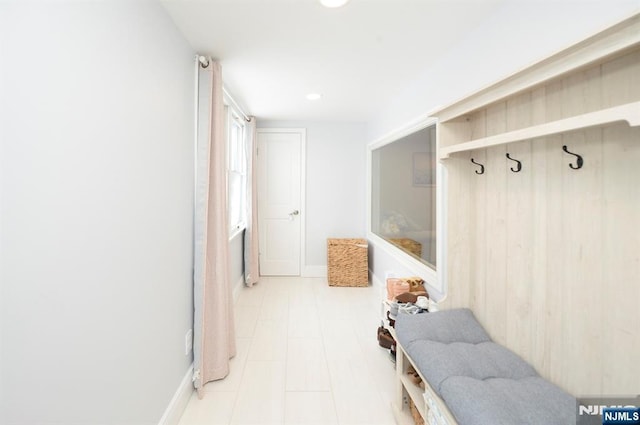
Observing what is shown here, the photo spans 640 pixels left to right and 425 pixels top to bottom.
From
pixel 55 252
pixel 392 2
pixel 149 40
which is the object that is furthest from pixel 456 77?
pixel 55 252

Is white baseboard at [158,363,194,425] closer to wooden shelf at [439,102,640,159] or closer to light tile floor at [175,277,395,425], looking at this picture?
light tile floor at [175,277,395,425]

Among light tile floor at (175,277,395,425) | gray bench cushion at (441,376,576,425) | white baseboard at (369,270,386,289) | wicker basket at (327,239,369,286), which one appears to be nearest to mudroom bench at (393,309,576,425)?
gray bench cushion at (441,376,576,425)

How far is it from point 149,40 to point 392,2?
1.22m

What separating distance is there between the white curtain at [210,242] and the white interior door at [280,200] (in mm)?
2435

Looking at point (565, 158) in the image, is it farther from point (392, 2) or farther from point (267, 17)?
point (267, 17)

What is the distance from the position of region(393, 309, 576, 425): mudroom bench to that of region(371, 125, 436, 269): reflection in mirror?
83 cm

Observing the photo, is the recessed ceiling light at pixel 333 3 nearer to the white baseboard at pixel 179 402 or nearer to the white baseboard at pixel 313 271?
the white baseboard at pixel 179 402

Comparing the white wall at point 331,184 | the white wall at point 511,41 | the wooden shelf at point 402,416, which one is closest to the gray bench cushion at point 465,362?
the wooden shelf at point 402,416

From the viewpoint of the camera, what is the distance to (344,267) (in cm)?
433

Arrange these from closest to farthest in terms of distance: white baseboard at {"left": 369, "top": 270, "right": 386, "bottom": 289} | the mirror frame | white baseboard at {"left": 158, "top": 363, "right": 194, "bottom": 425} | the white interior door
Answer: white baseboard at {"left": 158, "top": 363, "right": 194, "bottom": 425}, the mirror frame, white baseboard at {"left": 369, "top": 270, "right": 386, "bottom": 289}, the white interior door

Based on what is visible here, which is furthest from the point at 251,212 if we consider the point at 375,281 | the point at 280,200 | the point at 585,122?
the point at 585,122

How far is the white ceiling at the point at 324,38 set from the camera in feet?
5.38

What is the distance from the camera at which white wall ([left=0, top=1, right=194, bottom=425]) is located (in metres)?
0.81

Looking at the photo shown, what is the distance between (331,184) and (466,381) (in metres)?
3.71
